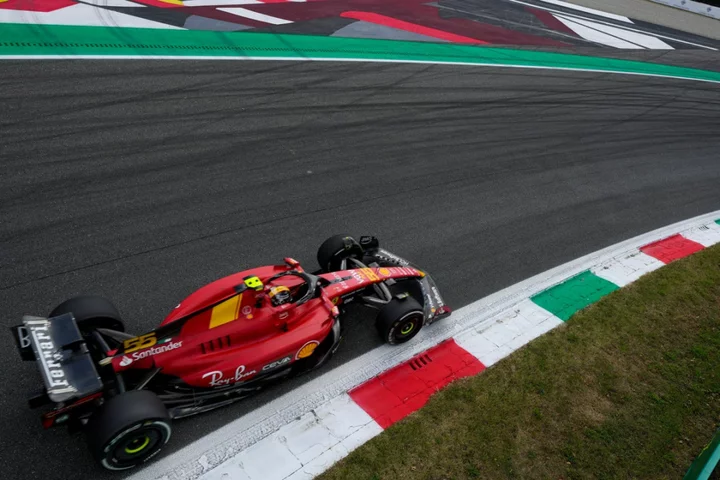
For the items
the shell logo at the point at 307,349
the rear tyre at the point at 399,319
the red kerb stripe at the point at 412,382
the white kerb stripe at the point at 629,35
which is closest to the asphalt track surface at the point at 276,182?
the rear tyre at the point at 399,319

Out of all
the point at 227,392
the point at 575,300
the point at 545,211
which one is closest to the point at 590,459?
the point at 575,300

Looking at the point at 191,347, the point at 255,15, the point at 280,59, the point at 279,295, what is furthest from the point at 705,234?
the point at 255,15

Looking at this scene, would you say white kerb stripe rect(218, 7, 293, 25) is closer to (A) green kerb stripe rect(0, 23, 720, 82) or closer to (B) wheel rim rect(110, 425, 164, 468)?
(A) green kerb stripe rect(0, 23, 720, 82)

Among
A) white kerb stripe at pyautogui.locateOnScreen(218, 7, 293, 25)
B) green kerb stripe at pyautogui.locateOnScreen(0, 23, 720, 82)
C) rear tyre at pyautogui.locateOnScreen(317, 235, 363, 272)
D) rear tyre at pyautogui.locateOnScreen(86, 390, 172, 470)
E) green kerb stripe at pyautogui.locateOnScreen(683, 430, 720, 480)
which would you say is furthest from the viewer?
white kerb stripe at pyautogui.locateOnScreen(218, 7, 293, 25)

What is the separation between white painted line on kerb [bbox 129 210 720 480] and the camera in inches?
187

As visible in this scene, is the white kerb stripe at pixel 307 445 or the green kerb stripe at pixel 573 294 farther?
the green kerb stripe at pixel 573 294

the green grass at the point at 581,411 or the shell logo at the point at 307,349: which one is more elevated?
the shell logo at the point at 307,349

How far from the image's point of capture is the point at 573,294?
7.47 meters

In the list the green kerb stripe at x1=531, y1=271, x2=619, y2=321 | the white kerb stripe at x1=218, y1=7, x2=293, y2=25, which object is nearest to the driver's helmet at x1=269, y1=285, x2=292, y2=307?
the green kerb stripe at x1=531, y1=271, x2=619, y2=321

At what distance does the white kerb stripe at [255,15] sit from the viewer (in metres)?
14.7

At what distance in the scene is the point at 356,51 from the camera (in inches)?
562

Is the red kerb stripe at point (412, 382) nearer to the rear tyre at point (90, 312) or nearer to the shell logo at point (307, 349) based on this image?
the shell logo at point (307, 349)

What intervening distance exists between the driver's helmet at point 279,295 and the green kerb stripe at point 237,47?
880 centimetres

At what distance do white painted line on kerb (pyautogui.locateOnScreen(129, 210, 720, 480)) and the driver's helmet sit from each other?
1008mm
